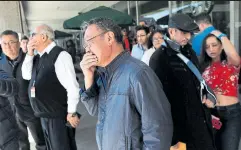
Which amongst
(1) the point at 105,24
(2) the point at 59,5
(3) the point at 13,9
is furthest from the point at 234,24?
(2) the point at 59,5

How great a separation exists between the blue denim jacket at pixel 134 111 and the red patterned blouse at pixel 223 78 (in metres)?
1.36

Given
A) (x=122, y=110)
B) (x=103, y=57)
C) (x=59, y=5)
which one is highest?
(x=59, y=5)

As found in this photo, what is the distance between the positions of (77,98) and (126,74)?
1.63 metres

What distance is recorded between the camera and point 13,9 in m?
6.92

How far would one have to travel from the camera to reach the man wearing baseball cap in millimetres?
2533

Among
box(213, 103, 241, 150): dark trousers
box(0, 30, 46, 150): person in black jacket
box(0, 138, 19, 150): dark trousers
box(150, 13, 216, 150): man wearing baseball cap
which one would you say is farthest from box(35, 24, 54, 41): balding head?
box(213, 103, 241, 150): dark trousers

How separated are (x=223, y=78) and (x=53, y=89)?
1.73m

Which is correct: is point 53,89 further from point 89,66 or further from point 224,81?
point 224,81

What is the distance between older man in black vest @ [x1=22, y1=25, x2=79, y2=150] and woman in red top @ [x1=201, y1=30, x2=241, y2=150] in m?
1.38

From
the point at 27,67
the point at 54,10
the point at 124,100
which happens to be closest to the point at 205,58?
the point at 124,100

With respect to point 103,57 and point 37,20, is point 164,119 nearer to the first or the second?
point 103,57

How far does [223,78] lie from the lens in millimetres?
2939

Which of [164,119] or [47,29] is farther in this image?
[47,29]

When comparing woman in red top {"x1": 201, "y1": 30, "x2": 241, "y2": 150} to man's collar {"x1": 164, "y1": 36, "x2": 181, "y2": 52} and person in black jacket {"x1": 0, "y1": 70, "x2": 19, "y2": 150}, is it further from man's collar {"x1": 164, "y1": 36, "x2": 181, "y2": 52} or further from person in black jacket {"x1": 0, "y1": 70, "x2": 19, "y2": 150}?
person in black jacket {"x1": 0, "y1": 70, "x2": 19, "y2": 150}
